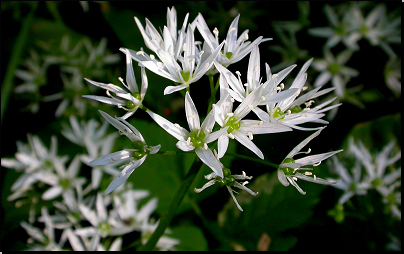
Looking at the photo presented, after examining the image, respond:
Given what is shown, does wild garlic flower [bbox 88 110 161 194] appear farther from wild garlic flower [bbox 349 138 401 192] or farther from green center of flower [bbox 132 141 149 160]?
wild garlic flower [bbox 349 138 401 192]

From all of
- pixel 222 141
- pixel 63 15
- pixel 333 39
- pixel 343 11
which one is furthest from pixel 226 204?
pixel 63 15

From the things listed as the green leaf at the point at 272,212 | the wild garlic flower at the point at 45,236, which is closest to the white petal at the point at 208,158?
the green leaf at the point at 272,212

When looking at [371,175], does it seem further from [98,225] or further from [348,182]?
[98,225]

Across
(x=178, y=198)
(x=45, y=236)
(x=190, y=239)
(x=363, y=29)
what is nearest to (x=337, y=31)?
(x=363, y=29)

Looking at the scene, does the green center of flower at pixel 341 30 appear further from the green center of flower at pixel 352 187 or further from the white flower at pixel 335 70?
the green center of flower at pixel 352 187

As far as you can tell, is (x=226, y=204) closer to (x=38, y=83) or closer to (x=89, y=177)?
(x=89, y=177)

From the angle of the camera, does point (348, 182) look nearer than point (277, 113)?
No
